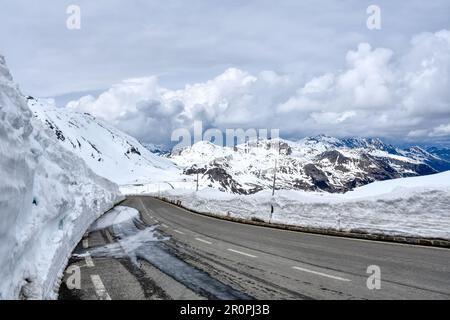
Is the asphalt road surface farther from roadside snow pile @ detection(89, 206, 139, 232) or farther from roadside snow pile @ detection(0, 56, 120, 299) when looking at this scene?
roadside snow pile @ detection(89, 206, 139, 232)

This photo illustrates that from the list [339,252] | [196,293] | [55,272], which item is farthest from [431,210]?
[55,272]

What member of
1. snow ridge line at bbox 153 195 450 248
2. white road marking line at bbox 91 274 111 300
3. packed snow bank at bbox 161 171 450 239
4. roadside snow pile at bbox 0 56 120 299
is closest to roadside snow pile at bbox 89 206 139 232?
packed snow bank at bbox 161 171 450 239

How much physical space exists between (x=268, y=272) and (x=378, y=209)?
8.64 meters

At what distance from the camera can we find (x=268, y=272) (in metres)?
9.34

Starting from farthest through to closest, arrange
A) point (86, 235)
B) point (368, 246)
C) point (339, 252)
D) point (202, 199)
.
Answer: point (202, 199) < point (86, 235) < point (368, 246) < point (339, 252)

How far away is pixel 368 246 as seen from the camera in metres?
13.9

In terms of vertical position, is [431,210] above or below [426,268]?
above

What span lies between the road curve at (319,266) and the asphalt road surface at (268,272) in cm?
2

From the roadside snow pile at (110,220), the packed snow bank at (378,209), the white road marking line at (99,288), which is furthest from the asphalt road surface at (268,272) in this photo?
the roadside snow pile at (110,220)

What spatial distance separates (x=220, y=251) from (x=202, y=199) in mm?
26188

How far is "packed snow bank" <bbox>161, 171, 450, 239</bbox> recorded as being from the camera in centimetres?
1440

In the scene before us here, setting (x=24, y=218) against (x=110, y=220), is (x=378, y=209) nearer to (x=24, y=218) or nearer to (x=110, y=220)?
(x=24, y=218)
